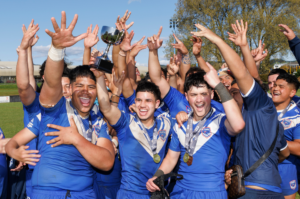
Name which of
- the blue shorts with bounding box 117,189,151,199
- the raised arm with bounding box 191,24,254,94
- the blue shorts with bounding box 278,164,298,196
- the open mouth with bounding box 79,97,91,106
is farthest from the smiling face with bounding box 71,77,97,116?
the blue shorts with bounding box 278,164,298,196

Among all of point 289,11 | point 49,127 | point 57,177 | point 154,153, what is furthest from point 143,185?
point 289,11

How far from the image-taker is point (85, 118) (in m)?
2.91

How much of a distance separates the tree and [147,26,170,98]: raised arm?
2424 centimetres

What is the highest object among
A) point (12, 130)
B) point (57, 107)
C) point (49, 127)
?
point (57, 107)

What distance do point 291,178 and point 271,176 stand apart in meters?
→ 1.40

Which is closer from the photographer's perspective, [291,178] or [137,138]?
[137,138]

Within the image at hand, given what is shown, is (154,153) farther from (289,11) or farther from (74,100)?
(289,11)

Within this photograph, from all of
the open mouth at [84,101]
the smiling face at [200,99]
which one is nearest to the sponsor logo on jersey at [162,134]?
the smiling face at [200,99]

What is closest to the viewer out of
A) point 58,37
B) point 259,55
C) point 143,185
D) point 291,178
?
point 58,37

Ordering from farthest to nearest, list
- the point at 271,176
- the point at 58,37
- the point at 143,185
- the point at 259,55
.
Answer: the point at 259,55, the point at 143,185, the point at 271,176, the point at 58,37

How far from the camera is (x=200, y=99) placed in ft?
9.63

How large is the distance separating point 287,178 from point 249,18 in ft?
→ 90.2

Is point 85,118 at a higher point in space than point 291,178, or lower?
higher

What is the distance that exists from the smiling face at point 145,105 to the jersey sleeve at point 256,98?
1256mm
